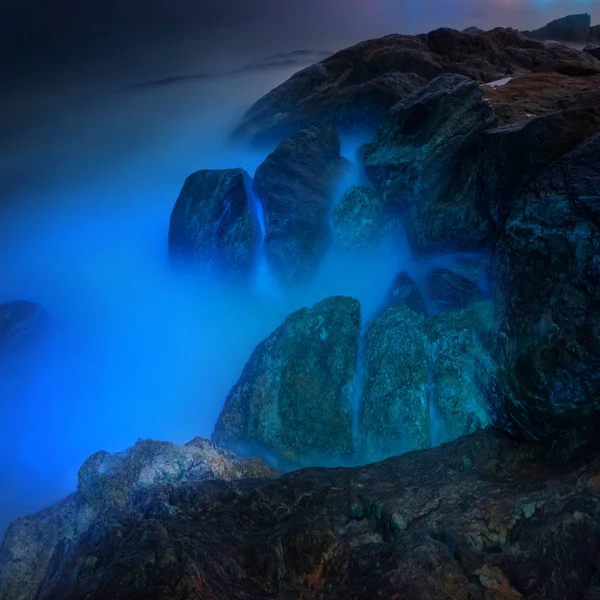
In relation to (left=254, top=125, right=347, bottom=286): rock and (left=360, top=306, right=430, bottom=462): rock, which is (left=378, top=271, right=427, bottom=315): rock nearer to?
(left=360, top=306, right=430, bottom=462): rock

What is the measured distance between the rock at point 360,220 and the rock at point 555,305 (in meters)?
3.94

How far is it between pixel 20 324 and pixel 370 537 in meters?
8.37

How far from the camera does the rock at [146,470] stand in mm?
4871

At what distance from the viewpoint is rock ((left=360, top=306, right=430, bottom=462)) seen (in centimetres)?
586

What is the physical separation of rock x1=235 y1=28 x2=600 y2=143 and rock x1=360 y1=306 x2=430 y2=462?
519cm

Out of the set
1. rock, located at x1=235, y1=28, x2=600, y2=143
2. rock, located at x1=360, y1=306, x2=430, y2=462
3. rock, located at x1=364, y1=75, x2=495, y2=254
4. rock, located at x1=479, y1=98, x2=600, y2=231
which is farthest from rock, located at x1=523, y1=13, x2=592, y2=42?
rock, located at x1=360, y1=306, x2=430, y2=462

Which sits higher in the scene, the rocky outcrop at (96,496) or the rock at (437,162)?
the rock at (437,162)

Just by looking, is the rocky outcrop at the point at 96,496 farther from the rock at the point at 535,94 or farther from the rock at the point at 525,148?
the rock at the point at 535,94

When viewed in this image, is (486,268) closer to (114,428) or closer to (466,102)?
(466,102)

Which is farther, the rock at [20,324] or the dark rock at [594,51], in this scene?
the dark rock at [594,51]

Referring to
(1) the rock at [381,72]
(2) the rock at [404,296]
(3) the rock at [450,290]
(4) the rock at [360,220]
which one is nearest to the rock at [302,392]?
(2) the rock at [404,296]

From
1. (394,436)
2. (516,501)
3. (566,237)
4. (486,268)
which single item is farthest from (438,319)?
(516,501)

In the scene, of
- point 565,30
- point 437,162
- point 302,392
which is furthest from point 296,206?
point 565,30

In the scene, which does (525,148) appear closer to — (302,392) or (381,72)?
(302,392)
